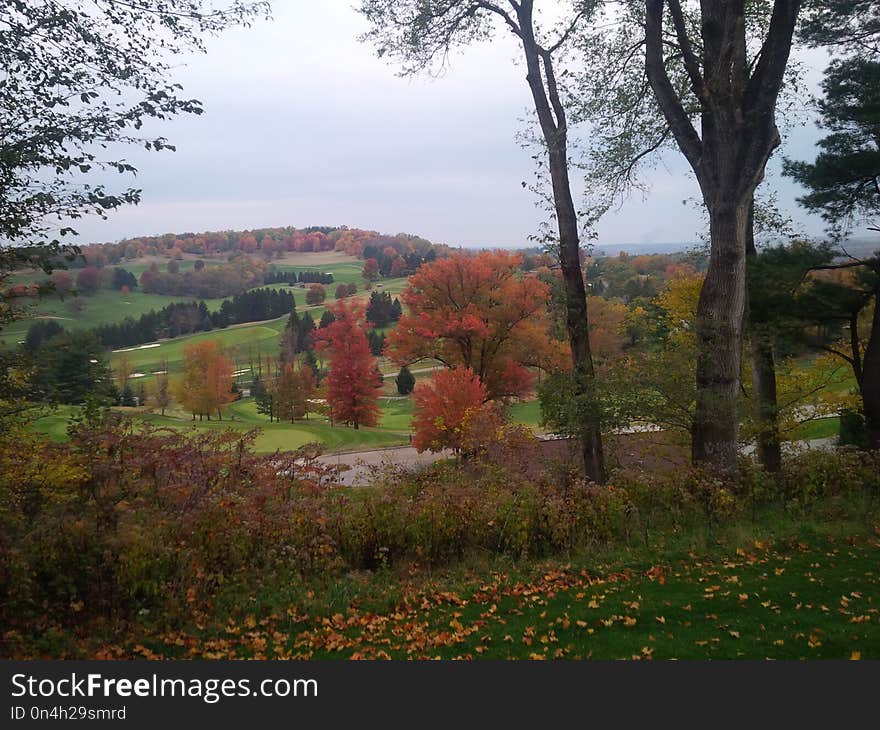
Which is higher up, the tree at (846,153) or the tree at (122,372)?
the tree at (846,153)

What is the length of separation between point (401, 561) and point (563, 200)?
21.5 ft


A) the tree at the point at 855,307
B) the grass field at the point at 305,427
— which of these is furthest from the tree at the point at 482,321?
the tree at the point at 855,307

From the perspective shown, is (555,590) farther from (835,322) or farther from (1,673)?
(835,322)

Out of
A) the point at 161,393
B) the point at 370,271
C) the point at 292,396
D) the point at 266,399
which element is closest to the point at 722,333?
the point at 292,396

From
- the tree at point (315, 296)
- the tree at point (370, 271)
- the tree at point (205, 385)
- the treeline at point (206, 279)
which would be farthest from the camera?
the tree at point (315, 296)

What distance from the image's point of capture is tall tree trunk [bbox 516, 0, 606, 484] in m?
10.1

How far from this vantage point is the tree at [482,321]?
27516 mm

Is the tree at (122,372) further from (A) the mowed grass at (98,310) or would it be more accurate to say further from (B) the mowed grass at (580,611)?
(B) the mowed grass at (580,611)

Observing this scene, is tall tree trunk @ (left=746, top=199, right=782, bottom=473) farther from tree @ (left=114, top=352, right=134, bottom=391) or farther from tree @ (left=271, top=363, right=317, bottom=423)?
tree @ (left=114, top=352, right=134, bottom=391)

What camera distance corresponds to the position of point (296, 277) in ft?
272

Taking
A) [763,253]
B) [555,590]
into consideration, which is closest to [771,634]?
[555,590]

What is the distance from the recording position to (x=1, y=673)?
3.96 metres

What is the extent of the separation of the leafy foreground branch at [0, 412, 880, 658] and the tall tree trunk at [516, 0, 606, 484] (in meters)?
1.90

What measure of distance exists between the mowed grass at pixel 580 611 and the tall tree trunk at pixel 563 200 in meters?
3.44
